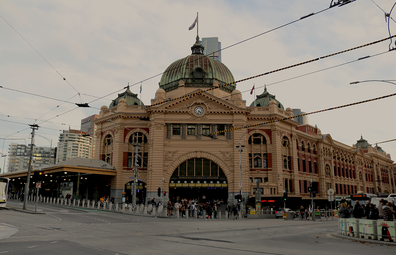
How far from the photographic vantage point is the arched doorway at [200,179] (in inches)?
1993

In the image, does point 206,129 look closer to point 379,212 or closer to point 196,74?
point 196,74

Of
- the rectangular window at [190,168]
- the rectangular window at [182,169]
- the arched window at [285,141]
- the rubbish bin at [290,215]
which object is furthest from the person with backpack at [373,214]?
the arched window at [285,141]

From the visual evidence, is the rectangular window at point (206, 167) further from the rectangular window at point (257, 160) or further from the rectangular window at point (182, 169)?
the rectangular window at point (257, 160)

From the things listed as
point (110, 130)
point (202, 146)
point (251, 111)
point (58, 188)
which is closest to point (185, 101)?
point (202, 146)

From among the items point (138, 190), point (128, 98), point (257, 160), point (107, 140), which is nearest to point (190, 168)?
point (138, 190)

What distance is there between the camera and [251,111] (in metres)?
54.6

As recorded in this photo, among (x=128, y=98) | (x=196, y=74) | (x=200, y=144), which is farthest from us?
(x=128, y=98)

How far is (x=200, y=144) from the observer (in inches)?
2024

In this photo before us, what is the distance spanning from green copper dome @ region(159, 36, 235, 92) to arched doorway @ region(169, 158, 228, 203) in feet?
46.1

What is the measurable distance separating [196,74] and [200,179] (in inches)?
730

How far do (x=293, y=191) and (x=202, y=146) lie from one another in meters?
18.3

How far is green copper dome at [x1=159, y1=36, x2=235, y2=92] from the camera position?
189 feet

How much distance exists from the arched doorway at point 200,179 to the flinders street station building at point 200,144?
2.4 inches

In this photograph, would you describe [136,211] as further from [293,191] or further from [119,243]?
[293,191]
